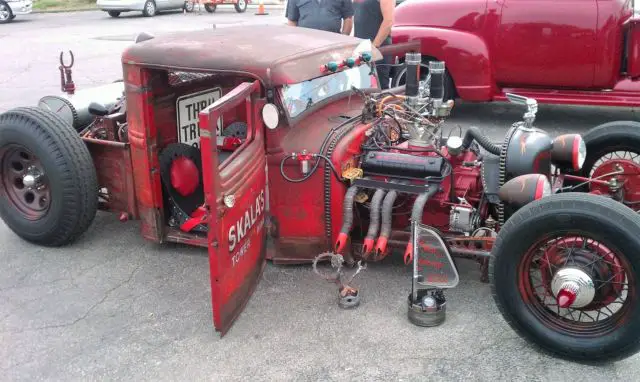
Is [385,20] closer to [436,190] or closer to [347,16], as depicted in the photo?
[347,16]

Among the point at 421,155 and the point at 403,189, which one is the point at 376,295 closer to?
the point at 403,189

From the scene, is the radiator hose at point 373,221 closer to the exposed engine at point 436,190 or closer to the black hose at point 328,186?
the exposed engine at point 436,190

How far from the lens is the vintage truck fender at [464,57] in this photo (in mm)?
7594

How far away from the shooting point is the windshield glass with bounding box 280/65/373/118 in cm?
398

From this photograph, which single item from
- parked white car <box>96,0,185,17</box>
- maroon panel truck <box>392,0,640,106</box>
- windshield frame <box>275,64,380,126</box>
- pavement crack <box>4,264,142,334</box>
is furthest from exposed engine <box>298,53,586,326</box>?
parked white car <box>96,0,185,17</box>

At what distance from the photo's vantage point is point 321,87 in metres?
4.29

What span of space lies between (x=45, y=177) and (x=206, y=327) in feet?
5.62

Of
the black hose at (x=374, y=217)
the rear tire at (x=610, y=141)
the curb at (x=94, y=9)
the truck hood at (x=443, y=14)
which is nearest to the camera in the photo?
the black hose at (x=374, y=217)

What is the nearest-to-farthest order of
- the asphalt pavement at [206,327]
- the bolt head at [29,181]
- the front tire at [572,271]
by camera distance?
the front tire at [572,271], the asphalt pavement at [206,327], the bolt head at [29,181]

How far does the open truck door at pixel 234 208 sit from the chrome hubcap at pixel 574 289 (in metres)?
1.66

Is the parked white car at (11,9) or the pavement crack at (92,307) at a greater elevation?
the parked white car at (11,9)

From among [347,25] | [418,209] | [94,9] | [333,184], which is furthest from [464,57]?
[94,9]

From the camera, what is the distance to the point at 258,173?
12.3 feet

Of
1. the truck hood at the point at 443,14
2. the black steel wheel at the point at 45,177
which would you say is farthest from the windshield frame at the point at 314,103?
the truck hood at the point at 443,14
